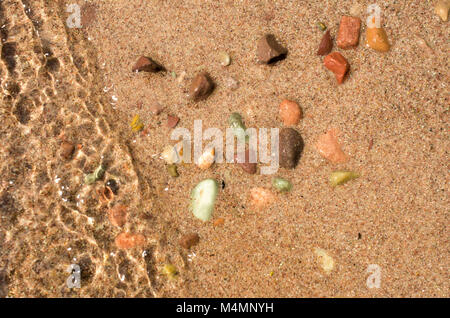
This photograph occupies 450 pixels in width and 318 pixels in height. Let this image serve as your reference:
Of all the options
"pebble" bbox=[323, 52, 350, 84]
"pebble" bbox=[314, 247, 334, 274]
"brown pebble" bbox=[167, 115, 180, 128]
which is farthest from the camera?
"brown pebble" bbox=[167, 115, 180, 128]

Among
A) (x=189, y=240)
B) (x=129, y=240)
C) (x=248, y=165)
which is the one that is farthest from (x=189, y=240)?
(x=248, y=165)

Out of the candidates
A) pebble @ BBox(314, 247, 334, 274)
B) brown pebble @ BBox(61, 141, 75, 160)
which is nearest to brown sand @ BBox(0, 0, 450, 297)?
pebble @ BBox(314, 247, 334, 274)

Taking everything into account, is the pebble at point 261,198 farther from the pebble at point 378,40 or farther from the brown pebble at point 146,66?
the pebble at point 378,40

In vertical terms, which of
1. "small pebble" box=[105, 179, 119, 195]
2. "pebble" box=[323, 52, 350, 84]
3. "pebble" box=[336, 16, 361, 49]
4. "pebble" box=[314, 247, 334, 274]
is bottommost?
"pebble" box=[314, 247, 334, 274]

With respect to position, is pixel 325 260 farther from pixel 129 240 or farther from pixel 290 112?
pixel 129 240

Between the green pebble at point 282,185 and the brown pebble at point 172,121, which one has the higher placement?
the brown pebble at point 172,121

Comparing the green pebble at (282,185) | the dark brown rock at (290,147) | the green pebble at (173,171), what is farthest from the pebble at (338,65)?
the green pebble at (173,171)

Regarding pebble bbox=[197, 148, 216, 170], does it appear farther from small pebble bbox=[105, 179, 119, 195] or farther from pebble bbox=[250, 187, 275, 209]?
small pebble bbox=[105, 179, 119, 195]
